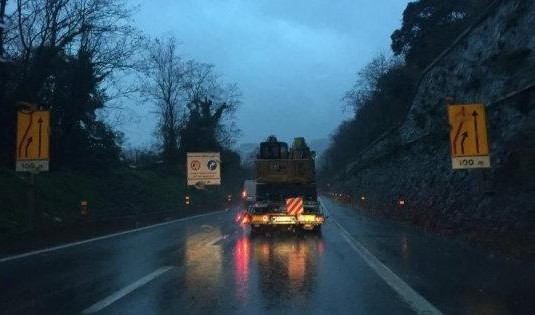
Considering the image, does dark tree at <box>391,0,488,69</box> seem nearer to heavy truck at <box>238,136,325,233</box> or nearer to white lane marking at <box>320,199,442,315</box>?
heavy truck at <box>238,136,325,233</box>

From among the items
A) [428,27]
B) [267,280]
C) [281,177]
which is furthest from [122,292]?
[428,27]

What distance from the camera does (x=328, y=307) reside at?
9469 millimetres

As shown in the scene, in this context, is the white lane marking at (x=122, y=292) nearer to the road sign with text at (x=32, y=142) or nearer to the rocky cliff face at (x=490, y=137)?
the rocky cliff face at (x=490, y=137)

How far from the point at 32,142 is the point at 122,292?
12.2 metres

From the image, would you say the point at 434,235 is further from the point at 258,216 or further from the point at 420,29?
the point at 420,29

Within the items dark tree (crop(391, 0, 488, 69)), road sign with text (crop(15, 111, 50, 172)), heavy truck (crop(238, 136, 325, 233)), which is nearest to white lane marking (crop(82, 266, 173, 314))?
road sign with text (crop(15, 111, 50, 172))

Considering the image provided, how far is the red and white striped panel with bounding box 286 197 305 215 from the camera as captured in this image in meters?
26.0

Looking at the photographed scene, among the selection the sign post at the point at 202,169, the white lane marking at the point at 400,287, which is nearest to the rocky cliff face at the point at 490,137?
the white lane marking at the point at 400,287

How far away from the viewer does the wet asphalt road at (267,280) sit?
9555mm

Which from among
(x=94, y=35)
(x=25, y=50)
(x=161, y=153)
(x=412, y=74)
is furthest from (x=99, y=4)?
(x=161, y=153)

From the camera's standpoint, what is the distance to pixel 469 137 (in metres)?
19.1

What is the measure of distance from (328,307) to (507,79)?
15.7m

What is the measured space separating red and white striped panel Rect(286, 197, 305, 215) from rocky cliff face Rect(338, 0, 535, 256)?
5.06m

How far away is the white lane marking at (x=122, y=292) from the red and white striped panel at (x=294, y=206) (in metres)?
12.1
